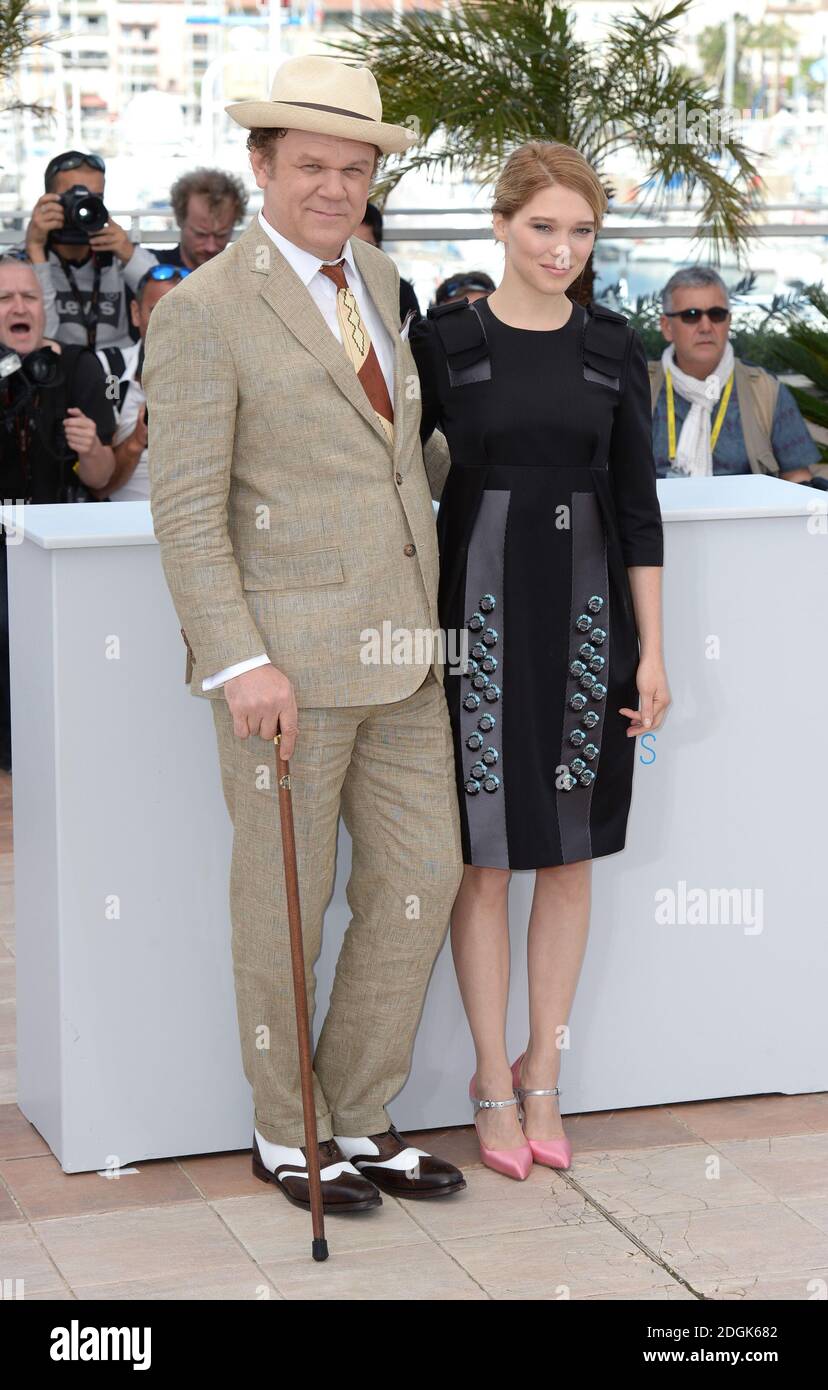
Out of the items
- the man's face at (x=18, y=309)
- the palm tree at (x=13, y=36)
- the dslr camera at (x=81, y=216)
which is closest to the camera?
the man's face at (x=18, y=309)

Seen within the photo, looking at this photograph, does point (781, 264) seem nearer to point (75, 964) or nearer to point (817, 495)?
point (817, 495)

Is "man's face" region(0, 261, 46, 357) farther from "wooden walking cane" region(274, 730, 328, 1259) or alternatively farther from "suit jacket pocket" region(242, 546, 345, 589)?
"wooden walking cane" region(274, 730, 328, 1259)

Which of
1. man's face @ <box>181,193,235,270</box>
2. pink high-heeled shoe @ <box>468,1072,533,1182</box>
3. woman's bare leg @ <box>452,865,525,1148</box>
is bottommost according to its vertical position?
pink high-heeled shoe @ <box>468,1072,533,1182</box>

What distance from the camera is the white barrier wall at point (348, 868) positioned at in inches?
116

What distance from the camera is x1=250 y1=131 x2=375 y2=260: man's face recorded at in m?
2.61

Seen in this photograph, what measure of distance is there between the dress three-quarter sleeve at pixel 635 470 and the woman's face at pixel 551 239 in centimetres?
18

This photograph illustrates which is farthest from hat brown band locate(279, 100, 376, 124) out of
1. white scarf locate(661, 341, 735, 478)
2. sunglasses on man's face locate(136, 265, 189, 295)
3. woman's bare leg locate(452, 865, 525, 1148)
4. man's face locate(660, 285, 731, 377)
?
sunglasses on man's face locate(136, 265, 189, 295)

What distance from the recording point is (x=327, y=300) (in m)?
2.73

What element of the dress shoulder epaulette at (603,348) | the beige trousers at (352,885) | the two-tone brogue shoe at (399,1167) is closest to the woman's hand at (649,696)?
the beige trousers at (352,885)

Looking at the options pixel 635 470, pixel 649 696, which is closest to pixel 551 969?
pixel 649 696

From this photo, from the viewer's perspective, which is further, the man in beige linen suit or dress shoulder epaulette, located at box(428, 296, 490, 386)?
dress shoulder epaulette, located at box(428, 296, 490, 386)

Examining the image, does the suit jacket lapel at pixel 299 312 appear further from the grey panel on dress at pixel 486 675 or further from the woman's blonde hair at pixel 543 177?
the woman's blonde hair at pixel 543 177
